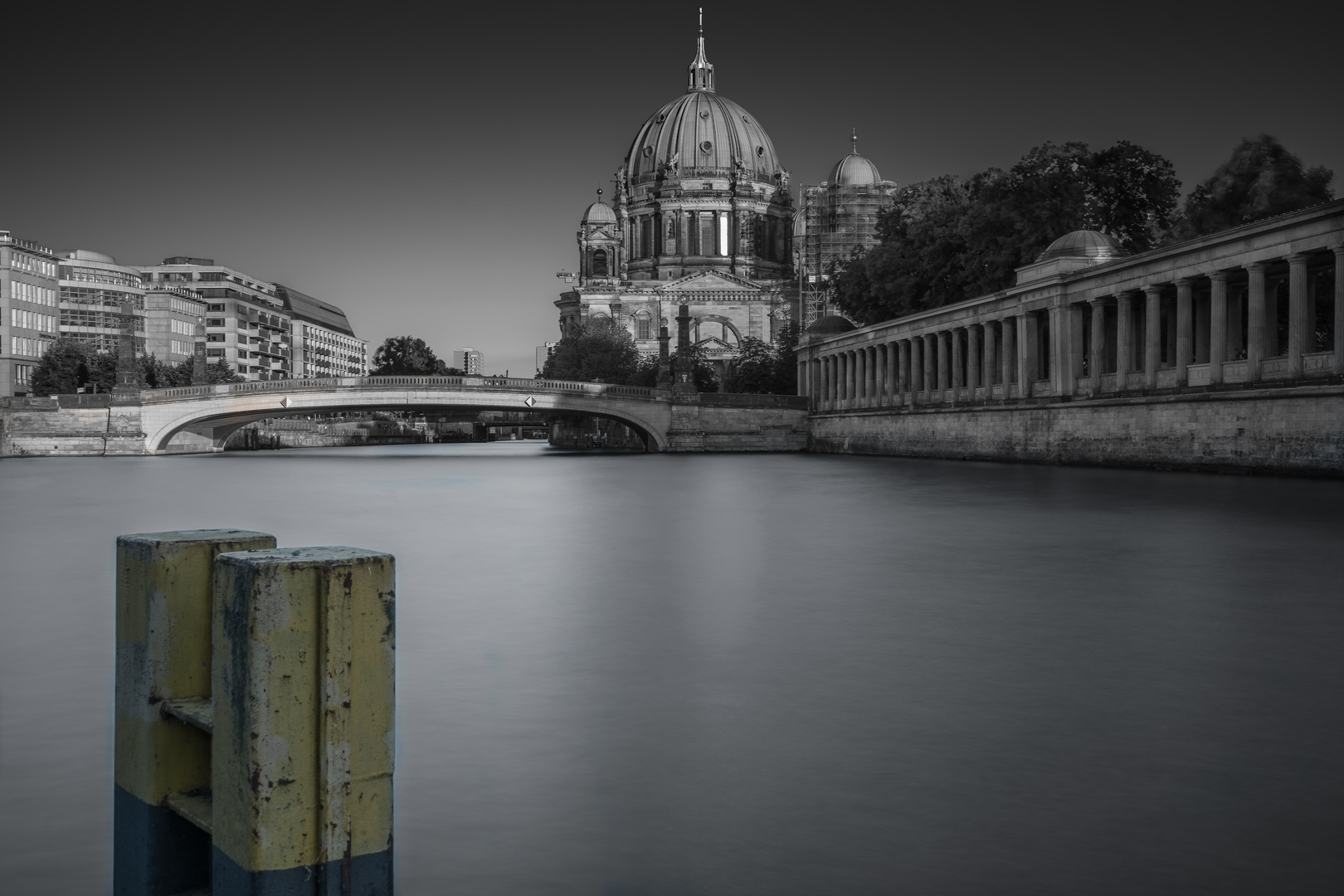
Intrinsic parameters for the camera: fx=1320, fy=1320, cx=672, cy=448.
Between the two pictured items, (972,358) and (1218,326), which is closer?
(1218,326)

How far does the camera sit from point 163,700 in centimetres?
405

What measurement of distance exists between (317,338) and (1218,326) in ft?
491

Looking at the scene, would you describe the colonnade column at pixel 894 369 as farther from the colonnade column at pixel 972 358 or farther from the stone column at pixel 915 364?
the colonnade column at pixel 972 358

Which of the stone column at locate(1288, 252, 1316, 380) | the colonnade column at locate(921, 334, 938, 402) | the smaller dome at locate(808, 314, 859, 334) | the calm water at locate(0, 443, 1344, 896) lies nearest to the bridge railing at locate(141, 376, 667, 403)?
the smaller dome at locate(808, 314, 859, 334)

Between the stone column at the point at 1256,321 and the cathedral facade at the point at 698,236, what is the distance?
283ft

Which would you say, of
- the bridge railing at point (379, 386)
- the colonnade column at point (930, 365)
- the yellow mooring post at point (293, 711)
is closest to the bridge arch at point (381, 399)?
the bridge railing at point (379, 386)

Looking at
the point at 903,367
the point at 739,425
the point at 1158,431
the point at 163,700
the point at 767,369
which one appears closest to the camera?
the point at 163,700

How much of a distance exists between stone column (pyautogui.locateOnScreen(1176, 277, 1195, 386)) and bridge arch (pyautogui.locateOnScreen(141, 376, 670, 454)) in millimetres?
38632

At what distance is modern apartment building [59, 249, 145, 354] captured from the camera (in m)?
108

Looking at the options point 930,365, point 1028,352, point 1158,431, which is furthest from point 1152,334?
point 930,365

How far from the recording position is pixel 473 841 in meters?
5.23

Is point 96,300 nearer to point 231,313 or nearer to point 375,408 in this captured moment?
→ point 231,313

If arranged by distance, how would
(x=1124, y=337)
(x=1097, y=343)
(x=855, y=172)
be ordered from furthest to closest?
1. (x=855, y=172)
2. (x=1097, y=343)
3. (x=1124, y=337)

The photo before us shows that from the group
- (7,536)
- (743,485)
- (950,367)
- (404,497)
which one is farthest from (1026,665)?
(950,367)
